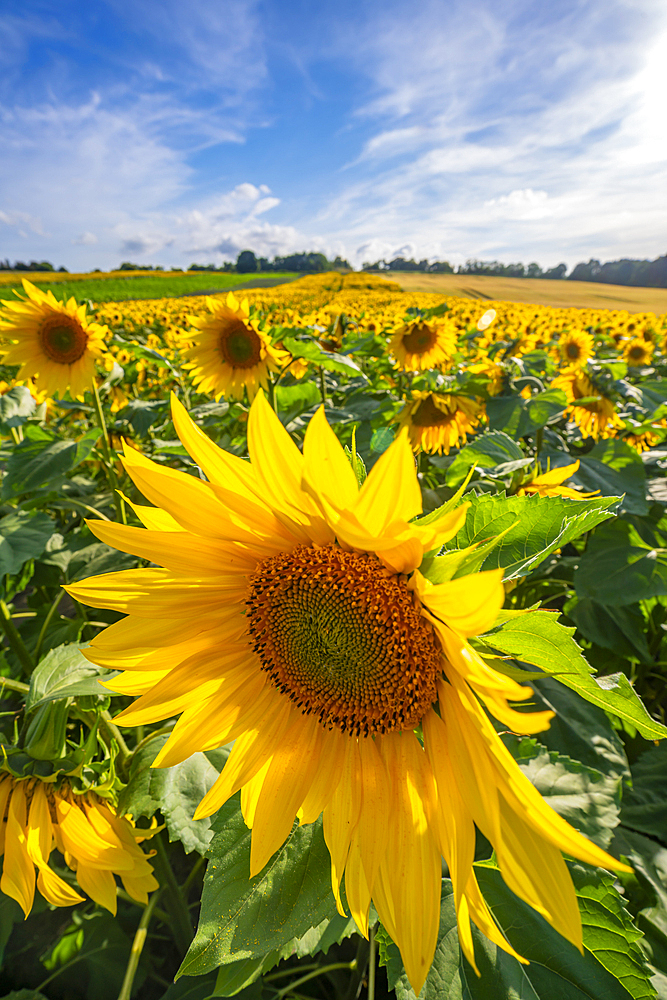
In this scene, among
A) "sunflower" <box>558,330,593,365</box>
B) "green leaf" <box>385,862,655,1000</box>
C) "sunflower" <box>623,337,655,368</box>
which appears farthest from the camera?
"sunflower" <box>623,337,655,368</box>

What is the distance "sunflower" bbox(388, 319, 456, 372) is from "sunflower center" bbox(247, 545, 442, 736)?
310 centimetres

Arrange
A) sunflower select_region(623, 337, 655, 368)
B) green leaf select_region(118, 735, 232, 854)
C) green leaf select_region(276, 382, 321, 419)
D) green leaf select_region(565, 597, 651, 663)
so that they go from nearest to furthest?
green leaf select_region(118, 735, 232, 854), green leaf select_region(565, 597, 651, 663), green leaf select_region(276, 382, 321, 419), sunflower select_region(623, 337, 655, 368)

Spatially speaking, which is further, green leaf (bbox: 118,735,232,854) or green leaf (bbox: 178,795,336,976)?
green leaf (bbox: 118,735,232,854)

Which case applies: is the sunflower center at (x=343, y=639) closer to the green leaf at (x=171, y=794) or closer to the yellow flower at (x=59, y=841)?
the green leaf at (x=171, y=794)

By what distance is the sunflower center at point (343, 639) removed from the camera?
760 millimetres

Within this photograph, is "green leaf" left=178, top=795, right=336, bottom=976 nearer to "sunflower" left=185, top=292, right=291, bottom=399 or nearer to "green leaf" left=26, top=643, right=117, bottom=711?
"green leaf" left=26, top=643, right=117, bottom=711

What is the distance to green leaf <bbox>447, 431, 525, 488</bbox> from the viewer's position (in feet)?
4.55

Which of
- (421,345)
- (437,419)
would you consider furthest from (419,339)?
(437,419)

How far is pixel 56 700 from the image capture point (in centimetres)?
96

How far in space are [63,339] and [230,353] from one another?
2.96 ft

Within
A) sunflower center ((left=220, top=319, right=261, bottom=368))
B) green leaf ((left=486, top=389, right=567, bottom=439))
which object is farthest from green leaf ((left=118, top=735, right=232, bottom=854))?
sunflower center ((left=220, top=319, right=261, bottom=368))

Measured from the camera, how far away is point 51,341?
2.75 m

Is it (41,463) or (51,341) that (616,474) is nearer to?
(41,463)

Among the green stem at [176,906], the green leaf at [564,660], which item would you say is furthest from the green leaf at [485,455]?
the green stem at [176,906]
